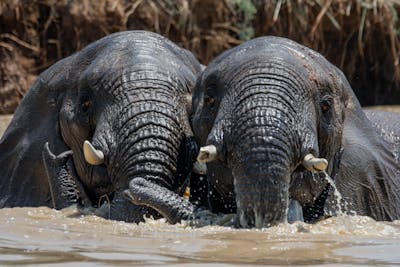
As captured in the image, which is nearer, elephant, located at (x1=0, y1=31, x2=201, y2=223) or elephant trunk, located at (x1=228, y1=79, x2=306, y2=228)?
elephant trunk, located at (x1=228, y1=79, x2=306, y2=228)

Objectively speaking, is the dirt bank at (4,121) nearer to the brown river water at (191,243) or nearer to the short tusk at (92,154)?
the short tusk at (92,154)

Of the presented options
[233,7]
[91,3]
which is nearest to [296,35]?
[233,7]

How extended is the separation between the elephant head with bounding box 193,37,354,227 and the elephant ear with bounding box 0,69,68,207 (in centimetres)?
154

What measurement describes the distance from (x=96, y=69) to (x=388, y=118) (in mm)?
2636

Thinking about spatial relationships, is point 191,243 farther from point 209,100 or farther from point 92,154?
point 92,154

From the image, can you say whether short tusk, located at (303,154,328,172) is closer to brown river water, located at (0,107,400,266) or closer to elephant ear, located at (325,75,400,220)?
brown river water, located at (0,107,400,266)

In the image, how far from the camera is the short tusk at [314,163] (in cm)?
800

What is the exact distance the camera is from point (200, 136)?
8.76 metres

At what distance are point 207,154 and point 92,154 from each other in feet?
3.69

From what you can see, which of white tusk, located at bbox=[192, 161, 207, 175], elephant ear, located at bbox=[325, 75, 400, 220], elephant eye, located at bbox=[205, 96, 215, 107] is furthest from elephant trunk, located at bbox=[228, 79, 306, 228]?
elephant ear, located at bbox=[325, 75, 400, 220]

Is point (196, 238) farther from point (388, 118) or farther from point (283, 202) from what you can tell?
point (388, 118)

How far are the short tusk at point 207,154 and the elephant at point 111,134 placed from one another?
1.80 feet

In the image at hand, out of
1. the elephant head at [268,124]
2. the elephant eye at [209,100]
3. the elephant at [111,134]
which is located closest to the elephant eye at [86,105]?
the elephant at [111,134]

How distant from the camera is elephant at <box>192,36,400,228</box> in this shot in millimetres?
7961
